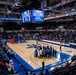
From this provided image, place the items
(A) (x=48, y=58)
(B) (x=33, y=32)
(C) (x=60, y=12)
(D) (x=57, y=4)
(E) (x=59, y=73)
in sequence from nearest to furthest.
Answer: (E) (x=59, y=73)
(A) (x=48, y=58)
(C) (x=60, y=12)
(D) (x=57, y=4)
(B) (x=33, y=32)

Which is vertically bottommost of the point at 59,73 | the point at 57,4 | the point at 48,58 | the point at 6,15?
the point at 48,58

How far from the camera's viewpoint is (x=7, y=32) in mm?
36125

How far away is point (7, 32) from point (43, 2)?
12.6m

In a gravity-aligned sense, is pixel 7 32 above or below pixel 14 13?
below

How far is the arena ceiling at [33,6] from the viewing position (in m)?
31.7

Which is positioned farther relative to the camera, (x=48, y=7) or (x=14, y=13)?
(x=14, y=13)

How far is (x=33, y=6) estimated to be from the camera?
36.8 metres

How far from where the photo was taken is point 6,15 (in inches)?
1473

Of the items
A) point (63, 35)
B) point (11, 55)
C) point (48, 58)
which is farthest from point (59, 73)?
point (63, 35)

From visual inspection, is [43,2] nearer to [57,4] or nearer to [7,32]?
[57,4]

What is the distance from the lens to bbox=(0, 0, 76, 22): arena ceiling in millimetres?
31719

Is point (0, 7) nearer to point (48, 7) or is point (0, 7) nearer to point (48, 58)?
point (48, 7)

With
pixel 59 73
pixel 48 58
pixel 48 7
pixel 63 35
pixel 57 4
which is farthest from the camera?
pixel 48 7

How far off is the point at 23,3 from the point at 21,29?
8286 millimetres
